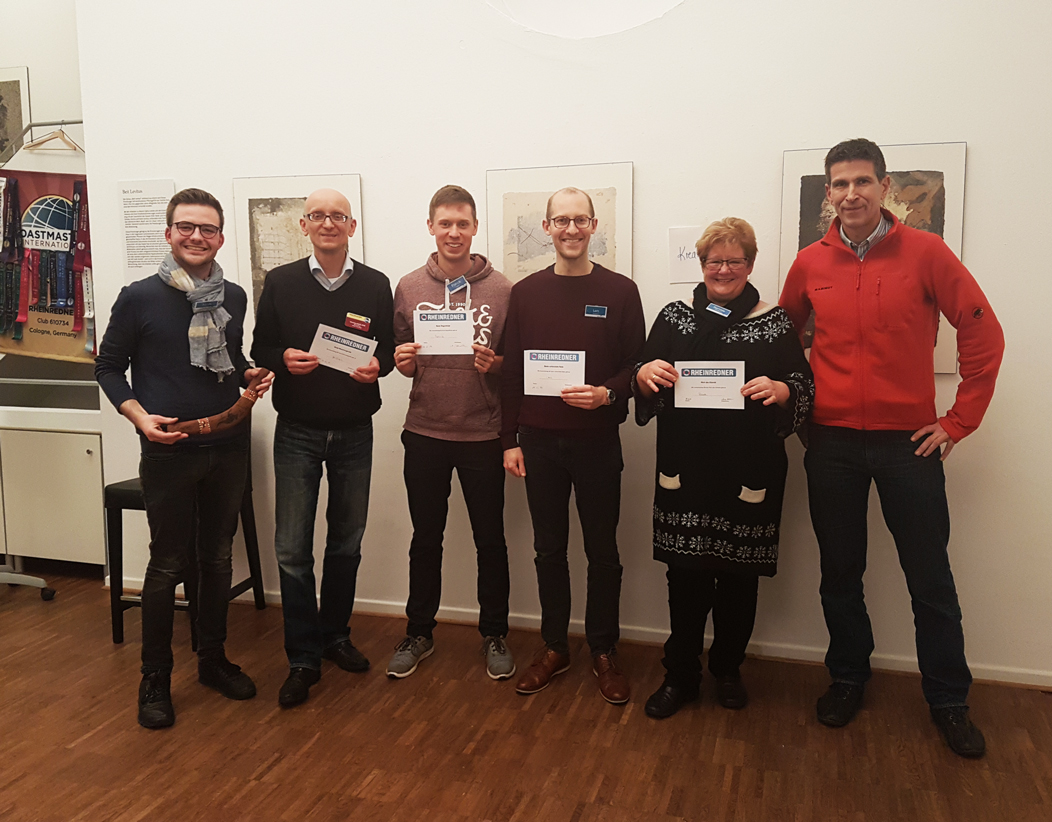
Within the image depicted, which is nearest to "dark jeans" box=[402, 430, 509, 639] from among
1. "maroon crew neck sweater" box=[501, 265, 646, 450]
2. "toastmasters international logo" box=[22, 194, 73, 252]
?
"maroon crew neck sweater" box=[501, 265, 646, 450]

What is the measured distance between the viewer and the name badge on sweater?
2746mm

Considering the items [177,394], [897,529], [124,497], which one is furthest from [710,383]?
[124,497]

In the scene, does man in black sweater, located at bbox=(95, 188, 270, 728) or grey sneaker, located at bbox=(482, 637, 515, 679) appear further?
grey sneaker, located at bbox=(482, 637, 515, 679)

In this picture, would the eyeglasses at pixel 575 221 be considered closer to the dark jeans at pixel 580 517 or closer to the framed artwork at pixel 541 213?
the framed artwork at pixel 541 213

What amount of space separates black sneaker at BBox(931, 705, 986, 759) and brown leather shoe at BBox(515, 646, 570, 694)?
49.5 inches

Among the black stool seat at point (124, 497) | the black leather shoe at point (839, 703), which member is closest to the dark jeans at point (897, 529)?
the black leather shoe at point (839, 703)

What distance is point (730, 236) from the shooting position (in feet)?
7.98

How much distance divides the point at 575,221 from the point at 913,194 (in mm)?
1238

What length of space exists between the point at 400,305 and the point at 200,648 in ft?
4.71

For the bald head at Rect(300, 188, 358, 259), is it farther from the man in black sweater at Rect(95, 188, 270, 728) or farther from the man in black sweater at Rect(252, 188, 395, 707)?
the man in black sweater at Rect(95, 188, 270, 728)

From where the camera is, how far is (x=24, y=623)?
350cm

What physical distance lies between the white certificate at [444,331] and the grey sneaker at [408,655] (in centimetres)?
115

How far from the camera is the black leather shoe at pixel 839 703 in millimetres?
2574

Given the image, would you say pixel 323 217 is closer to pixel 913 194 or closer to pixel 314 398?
pixel 314 398
